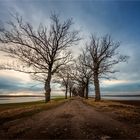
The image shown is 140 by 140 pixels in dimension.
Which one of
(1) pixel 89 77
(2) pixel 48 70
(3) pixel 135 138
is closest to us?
(3) pixel 135 138

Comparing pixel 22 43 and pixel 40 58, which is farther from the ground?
pixel 22 43

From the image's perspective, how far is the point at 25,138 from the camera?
616 centimetres

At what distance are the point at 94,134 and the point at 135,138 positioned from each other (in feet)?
4.73

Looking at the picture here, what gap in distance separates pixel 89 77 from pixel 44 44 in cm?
2662

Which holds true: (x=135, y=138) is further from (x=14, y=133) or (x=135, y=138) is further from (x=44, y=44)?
(x=44, y=44)

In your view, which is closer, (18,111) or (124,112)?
(124,112)

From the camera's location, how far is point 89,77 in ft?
168

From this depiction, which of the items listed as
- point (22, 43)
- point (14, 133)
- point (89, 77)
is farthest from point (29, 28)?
point (89, 77)

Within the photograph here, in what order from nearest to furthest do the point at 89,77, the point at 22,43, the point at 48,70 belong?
the point at 22,43
the point at 48,70
the point at 89,77

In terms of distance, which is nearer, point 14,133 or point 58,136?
point 58,136

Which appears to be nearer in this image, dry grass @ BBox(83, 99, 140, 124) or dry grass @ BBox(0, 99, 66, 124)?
dry grass @ BBox(83, 99, 140, 124)

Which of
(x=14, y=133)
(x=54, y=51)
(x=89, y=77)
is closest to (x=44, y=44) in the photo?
(x=54, y=51)

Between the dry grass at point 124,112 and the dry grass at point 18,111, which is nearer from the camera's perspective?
the dry grass at point 124,112

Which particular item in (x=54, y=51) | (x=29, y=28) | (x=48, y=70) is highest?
(x=29, y=28)
